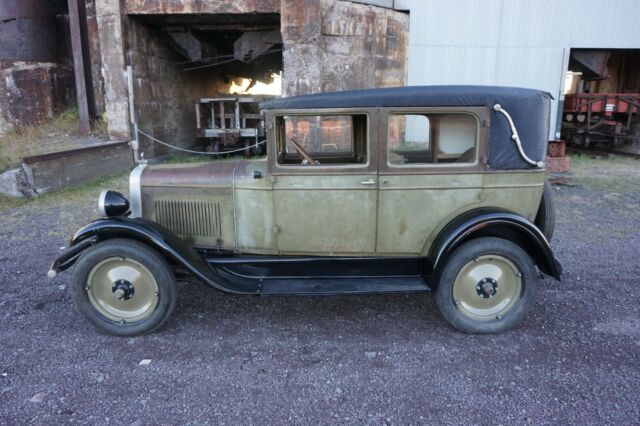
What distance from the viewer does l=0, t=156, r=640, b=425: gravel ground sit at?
2777mm

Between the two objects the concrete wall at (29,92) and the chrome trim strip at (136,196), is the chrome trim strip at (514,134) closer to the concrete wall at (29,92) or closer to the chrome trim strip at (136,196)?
the chrome trim strip at (136,196)

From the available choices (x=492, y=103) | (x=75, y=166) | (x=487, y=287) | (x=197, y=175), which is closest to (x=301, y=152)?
(x=197, y=175)

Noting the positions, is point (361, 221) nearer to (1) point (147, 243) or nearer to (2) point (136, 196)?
(1) point (147, 243)

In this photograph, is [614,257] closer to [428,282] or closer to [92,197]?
[428,282]

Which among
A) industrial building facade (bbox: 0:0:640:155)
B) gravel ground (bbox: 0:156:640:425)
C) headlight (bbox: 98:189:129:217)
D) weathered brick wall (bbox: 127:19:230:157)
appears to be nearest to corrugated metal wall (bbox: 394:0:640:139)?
industrial building facade (bbox: 0:0:640:155)

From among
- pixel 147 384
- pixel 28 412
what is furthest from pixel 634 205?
pixel 28 412

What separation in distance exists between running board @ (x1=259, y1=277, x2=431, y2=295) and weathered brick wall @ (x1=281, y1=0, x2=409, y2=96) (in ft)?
22.2

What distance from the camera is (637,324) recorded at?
3.79 meters

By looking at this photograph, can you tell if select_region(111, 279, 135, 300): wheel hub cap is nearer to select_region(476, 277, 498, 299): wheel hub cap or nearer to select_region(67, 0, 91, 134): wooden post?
select_region(476, 277, 498, 299): wheel hub cap

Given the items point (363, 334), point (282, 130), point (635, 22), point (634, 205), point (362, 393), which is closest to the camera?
point (362, 393)

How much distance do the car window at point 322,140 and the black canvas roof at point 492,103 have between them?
19 cm

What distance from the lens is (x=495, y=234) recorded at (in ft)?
12.2

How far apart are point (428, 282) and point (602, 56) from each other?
12.1m

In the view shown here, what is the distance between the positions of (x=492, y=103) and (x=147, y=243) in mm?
2784
